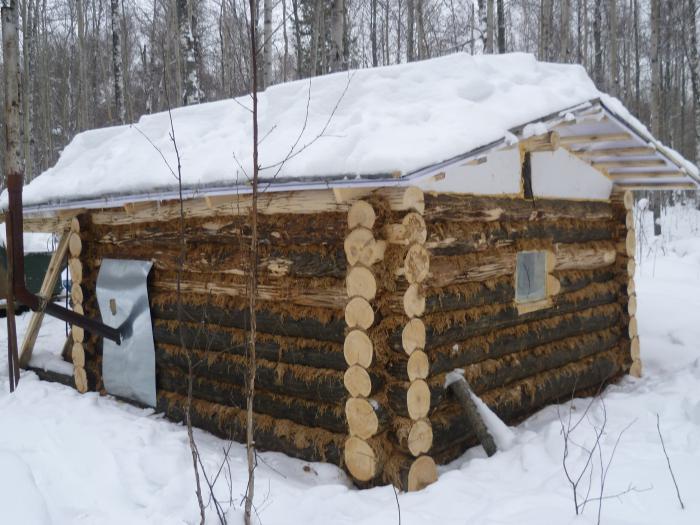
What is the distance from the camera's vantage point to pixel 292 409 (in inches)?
220

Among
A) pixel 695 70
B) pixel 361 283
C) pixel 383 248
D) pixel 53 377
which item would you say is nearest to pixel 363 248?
pixel 383 248

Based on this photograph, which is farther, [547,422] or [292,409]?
[547,422]

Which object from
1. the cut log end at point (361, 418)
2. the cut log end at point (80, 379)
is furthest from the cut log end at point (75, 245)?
the cut log end at point (361, 418)

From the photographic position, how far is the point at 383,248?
16.1ft

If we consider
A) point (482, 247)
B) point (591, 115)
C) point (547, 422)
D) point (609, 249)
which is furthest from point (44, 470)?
point (609, 249)

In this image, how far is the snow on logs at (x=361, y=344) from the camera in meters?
4.85

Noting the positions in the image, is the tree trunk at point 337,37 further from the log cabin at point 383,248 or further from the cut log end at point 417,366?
the cut log end at point 417,366

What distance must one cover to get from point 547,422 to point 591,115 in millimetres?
3187

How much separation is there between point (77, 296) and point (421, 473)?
16.7ft

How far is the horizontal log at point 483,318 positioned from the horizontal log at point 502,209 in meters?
0.87

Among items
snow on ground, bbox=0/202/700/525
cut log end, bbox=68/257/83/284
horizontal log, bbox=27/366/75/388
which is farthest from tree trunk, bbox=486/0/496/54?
horizontal log, bbox=27/366/75/388

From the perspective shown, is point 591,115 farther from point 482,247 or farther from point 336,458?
point 336,458

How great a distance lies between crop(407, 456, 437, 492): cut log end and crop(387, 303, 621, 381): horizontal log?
70 centimetres

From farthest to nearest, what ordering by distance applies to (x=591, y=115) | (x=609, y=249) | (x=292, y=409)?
(x=609, y=249) → (x=591, y=115) → (x=292, y=409)
